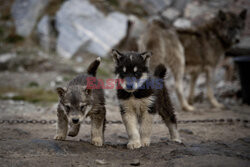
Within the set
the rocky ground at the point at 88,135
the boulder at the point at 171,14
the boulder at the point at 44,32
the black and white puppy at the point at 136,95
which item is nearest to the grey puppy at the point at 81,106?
the rocky ground at the point at 88,135

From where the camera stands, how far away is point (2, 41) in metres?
12.7

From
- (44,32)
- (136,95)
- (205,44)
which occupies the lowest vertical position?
(136,95)

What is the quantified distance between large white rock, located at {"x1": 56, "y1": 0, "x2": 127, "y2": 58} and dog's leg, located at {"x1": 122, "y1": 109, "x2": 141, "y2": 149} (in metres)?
9.24

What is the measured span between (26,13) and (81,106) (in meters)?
11.2

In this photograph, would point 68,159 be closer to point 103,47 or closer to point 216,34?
point 216,34

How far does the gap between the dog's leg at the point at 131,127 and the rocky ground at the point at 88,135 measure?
151mm

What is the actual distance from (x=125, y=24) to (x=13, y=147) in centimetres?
1137

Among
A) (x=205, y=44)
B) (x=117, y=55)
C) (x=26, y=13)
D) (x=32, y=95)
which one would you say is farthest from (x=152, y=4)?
(x=117, y=55)

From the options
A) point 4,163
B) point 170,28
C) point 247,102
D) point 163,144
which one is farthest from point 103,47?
point 4,163

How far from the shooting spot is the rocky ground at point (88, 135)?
3.08 meters

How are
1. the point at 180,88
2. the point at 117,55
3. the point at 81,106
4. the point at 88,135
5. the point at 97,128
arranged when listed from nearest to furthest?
1. the point at 81,106
2. the point at 97,128
3. the point at 117,55
4. the point at 88,135
5. the point at 180,88

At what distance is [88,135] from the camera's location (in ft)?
16.8

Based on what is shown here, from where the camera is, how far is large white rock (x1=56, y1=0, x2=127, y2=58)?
13.0m

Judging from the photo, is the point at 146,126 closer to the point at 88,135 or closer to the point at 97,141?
the point at 97,141
